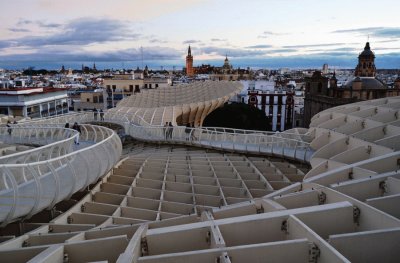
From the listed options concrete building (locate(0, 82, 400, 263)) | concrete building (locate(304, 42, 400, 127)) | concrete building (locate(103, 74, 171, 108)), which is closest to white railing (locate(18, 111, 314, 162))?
concrete building (locate(0, 82, 400, 263))

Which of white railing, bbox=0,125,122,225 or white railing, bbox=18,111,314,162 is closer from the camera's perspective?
white railing, bbox=0,125,122,225

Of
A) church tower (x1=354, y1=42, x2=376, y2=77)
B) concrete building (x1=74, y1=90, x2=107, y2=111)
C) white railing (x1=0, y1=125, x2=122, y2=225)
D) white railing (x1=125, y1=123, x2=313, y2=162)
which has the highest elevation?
church tower (x1=354, y1=42, x2=376, y2=77)

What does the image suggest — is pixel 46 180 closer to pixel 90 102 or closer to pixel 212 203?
pixel 212 203

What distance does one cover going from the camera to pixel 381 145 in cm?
1071

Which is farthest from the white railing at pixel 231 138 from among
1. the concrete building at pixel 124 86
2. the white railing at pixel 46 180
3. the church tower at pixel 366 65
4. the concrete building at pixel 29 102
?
the church tower at pixel 366 65

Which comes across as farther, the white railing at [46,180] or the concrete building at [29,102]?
the concrete building at [29,102]

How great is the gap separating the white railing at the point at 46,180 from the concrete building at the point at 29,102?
37790mm

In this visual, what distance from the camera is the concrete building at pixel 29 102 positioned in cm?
4347

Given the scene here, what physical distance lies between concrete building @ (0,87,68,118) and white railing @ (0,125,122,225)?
124ft

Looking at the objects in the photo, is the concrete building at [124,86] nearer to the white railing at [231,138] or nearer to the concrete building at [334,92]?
the concrete building at [334,92]

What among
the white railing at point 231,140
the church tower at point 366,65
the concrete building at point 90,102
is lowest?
the concrete building at point 90,102

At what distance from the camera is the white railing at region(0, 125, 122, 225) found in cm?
719

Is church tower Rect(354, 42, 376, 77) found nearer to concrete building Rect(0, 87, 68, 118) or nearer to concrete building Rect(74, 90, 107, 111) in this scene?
concrete building Rect(74, 90, 107, 111)

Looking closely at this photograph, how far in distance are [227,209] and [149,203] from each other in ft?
11.5
